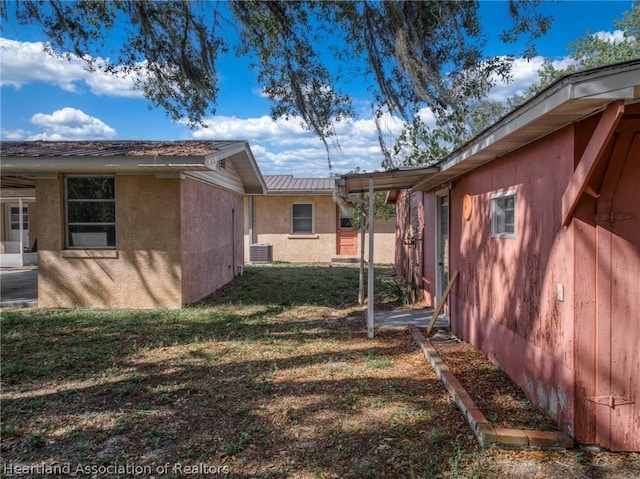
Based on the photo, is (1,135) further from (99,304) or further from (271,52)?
(271,52)

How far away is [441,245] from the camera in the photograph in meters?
7.69

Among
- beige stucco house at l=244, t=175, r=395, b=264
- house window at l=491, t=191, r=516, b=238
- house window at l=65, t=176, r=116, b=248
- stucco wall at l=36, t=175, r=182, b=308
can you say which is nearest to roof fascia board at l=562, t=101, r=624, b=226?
house window at l=491, t=191, r=516, b=238

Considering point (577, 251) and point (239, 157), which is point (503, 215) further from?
point (239, 157)

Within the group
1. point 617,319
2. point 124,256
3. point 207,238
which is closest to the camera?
point 617,319

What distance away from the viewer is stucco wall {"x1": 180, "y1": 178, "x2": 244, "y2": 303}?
8.45 meters

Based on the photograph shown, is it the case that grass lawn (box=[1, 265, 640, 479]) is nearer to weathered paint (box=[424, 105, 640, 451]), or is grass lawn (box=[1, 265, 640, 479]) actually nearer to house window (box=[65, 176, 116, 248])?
weathered paint (box=[424, 105, 640, 451])

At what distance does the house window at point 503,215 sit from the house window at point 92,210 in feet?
22.8

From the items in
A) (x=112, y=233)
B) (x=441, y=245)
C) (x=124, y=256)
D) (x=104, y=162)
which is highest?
(x=104, y=162)

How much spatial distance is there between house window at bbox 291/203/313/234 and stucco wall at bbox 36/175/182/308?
9.91 m

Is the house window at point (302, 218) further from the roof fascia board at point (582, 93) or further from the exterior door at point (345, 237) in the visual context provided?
the roof fascia board at point (582, 93)

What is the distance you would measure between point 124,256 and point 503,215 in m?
6.84

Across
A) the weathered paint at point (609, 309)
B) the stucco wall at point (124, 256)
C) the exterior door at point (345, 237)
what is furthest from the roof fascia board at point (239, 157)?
the weathered paint at point (609, 309)

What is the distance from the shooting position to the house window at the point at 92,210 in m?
8.27

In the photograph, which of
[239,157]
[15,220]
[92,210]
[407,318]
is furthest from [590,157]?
[15,220]
